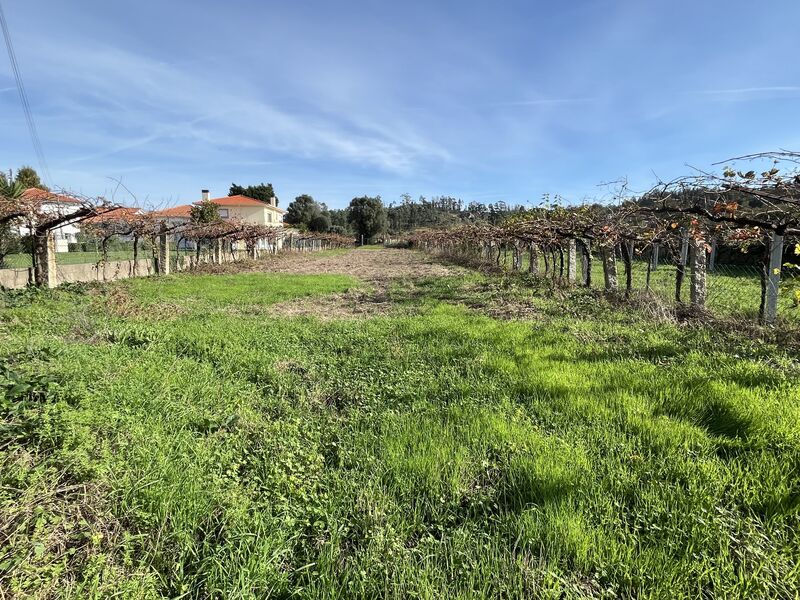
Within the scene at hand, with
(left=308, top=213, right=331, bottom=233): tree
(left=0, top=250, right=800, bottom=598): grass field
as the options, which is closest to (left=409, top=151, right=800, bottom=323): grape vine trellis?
(left=0, top=250, right=800, bottom=598): grass field

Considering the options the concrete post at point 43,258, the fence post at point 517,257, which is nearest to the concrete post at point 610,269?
the fence post at point 517,257

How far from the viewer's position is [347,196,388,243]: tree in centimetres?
7288

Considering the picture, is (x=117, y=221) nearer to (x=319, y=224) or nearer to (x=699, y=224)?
(x=699, y=224)

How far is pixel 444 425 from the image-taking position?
342cm

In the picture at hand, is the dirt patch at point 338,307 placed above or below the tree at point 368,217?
below

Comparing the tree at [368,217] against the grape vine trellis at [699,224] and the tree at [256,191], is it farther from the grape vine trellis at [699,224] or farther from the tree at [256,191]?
the grape vine trellis at [699,224]

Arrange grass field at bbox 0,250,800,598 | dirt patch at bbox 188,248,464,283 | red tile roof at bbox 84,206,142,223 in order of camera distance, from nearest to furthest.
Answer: grass field at bbox 0,250,800,598, red tile roof at bbox 84,206,142,223, dirt patch at bbox 188,248,464,283

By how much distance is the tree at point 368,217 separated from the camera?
7288 centimetres

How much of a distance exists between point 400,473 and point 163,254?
19028 millimetres

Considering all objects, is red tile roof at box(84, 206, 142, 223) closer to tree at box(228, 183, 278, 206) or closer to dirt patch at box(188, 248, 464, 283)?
dirt patch at box(188, 248, 464, 283)

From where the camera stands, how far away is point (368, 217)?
72.8 meters

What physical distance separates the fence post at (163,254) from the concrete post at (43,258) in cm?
629

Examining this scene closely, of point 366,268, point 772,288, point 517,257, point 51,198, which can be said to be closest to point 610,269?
point 772,288

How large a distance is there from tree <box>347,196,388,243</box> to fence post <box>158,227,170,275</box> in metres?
56.1
